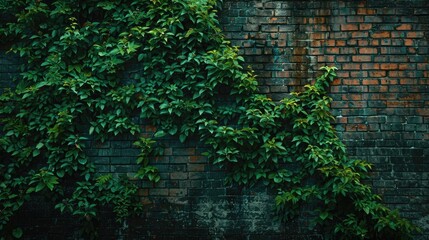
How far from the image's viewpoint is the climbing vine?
16.0 ft

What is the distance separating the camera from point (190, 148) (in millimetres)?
5070

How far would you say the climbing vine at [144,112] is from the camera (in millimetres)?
4863

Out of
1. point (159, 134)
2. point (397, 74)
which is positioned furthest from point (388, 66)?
point (159, 134)

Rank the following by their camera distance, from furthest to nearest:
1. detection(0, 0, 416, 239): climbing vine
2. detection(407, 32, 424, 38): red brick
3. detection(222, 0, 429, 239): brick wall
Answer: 1. detection(407, 32, 424, 38): red brick
2. detection(222, 0, 429, 239): brick wall
3. detection(0, 0, 416, 239): climbing vine

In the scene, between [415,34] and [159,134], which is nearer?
[159,134]

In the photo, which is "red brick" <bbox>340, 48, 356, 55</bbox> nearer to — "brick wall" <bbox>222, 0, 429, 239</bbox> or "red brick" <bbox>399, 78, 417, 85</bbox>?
"brick wall" <bbox>222, 0, 429, 239</bbox>

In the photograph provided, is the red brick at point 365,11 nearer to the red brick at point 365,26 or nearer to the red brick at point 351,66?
the red brick at point 365,26

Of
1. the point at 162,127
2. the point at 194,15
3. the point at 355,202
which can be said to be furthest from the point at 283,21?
the point at 355,202

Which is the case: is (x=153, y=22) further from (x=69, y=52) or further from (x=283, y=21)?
(x=283, y=21)

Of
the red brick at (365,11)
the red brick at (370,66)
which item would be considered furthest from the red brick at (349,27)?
the red brick at (370,66)

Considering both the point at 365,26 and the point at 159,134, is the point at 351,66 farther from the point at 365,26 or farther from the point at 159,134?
the point at 159,134

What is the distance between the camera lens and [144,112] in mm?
5008

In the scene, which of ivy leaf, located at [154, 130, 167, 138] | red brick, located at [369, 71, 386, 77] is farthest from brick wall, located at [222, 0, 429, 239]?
ivy leaf, located at [154, 130, 167, 138]

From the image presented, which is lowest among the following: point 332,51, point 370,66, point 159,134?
point 159,134
